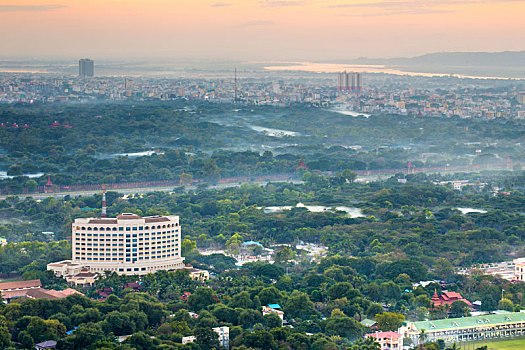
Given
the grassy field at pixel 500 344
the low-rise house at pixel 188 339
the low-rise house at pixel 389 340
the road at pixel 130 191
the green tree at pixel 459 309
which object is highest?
the low-rise house at pixel 188 339

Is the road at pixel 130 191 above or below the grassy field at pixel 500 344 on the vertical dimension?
below

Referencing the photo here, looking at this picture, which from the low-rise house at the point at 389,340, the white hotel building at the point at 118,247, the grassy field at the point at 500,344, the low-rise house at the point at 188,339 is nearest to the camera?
the low-rise house at the point at 188,339

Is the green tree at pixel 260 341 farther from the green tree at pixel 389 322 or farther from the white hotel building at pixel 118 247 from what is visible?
the white hotel building at pixel 118 247

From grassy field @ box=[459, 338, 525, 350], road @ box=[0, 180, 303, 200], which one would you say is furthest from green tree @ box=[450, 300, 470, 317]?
road @ box=[0, 180, 303, 200]

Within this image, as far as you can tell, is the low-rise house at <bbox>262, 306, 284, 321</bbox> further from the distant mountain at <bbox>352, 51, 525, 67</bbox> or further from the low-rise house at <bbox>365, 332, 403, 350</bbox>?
the distant mountain at <bbox>352, 51, 525, 67</bbox>

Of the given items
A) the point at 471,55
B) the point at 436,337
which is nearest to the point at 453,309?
the point at 436,337

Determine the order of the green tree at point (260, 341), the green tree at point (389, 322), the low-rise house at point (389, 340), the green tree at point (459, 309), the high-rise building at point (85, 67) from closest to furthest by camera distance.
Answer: the green tree at point (260, 341)
the low-rise house at point (389, 340)
the green tree at point (389, 322)
the green tree at point (459, 309)
the high-rise building at point (85, 67)

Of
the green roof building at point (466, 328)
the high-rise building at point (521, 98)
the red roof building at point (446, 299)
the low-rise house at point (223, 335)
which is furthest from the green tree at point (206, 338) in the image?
the high-rise building at point (521, 98)

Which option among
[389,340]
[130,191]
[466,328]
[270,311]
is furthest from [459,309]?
[130,191]
